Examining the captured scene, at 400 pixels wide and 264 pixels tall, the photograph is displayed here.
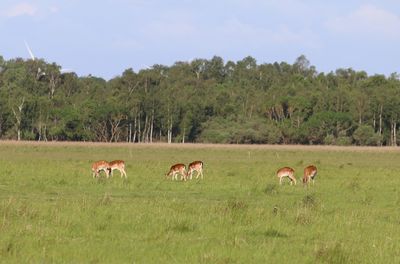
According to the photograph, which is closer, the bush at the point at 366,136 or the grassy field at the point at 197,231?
the grassy field at the point at 197,231

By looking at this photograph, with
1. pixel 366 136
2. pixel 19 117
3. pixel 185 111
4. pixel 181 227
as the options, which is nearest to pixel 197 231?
pixel 181 227

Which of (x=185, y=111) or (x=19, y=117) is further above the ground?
(x=185, y=111)

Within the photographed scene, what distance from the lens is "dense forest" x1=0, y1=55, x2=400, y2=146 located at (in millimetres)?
90750

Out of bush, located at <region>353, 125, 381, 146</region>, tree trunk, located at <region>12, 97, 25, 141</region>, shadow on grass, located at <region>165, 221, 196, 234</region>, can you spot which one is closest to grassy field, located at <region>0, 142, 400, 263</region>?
shadow on grass, located at <region>165, 221, 196, 234</region>

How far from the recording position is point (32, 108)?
91312mm

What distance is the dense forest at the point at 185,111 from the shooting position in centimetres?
9075

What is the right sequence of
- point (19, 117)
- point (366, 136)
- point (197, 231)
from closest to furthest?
1. point (197, 231)
2. point (19, 117)
3. point (366, 136)

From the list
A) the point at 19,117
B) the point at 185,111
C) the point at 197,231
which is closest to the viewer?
the point at 197,231

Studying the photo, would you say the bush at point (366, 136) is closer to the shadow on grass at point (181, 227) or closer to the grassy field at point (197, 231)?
the grassy field at point (197, 231)

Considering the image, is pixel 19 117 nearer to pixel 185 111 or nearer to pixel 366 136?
pixel 185 111

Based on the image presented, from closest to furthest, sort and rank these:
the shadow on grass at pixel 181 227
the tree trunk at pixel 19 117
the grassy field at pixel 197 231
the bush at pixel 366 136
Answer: the grassy field at pixel 197 231 → the shadow on grass at pixel 181 227 → the tree trunk at pixel 19 117 → the bush at pixel 366 136

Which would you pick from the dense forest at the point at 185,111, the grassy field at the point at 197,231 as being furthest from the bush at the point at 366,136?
the grassy field at the point at 197,231

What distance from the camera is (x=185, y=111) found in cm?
9531

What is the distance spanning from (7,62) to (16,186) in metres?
90.9
